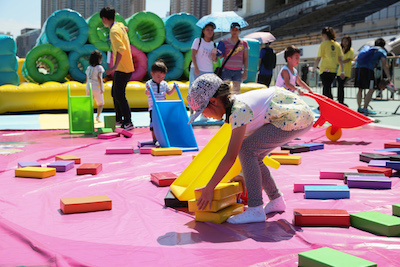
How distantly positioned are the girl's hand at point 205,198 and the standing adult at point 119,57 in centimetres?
436

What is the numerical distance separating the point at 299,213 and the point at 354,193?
0.91m

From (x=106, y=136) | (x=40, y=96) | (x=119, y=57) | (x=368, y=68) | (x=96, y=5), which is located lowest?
(x=106, y=136)

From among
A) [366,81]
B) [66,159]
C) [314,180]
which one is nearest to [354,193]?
[314,180]

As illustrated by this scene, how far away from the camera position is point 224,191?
2512mm

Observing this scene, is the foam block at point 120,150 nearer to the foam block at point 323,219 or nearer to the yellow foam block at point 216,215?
the yellow foam block at point 216,215

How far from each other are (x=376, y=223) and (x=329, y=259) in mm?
670

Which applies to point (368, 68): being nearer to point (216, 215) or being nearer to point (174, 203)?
point (174, 203)

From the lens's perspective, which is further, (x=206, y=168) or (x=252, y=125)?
(x=206, y=168)

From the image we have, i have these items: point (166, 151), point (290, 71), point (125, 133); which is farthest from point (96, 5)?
point (166, 151)

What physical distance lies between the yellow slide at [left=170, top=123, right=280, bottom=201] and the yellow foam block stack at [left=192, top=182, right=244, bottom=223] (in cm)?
25

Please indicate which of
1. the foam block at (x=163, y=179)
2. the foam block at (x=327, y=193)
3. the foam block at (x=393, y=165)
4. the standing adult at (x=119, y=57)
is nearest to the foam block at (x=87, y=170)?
the foam block at (x=163, y=179)

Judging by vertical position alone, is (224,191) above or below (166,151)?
above

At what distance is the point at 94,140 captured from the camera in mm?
6117

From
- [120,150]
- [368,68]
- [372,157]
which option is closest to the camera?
[372,157]
